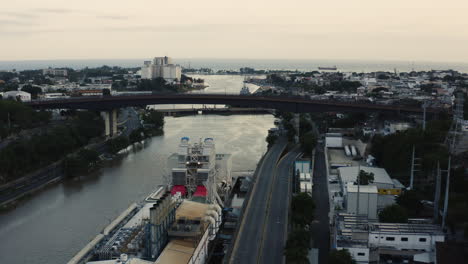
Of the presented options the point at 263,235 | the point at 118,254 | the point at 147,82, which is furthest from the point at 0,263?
the point at 147,82

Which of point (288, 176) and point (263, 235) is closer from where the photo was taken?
point (263, 235)

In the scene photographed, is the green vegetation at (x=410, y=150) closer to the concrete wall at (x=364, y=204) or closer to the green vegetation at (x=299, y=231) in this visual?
the concrete wall at (x=364, y=204)

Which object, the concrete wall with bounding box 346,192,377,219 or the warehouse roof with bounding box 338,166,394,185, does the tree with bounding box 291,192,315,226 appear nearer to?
the concrete wall with bounding box 346,192,377,219

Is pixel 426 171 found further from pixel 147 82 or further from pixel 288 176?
pixel 147 82

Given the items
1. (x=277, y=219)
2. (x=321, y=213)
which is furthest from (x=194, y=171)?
(x=321, y=213)

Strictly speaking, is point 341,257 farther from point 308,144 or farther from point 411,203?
point 308,144

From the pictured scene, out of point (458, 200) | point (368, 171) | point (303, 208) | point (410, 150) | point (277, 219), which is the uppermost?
point (410, 150)
